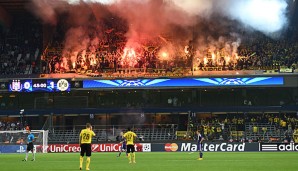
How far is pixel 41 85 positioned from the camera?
66.4m

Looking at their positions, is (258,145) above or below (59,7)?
below

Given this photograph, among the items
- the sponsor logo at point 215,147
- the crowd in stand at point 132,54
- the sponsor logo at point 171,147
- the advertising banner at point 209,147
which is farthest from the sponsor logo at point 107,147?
the crowd in stand at point 132,54

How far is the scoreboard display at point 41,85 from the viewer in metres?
66.2

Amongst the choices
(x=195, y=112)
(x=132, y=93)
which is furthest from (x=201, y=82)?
(x=132, y=93)

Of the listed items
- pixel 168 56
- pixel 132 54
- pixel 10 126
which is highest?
pixel 132 54

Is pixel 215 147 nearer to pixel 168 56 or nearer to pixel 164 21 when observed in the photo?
Result: pixel 168 56

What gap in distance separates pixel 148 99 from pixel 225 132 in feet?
35.2

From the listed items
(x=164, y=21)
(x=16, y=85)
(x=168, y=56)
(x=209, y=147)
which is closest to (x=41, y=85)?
(x=16, y=85)

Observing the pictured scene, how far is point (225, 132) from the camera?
212ft

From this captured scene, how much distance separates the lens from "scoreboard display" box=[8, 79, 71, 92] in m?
66.2

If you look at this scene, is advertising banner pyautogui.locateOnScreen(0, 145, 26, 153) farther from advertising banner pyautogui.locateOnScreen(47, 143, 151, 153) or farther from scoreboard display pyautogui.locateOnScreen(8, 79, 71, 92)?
scoreboard display pyautogui.locateOnScreen(8, 79, 71, 92)

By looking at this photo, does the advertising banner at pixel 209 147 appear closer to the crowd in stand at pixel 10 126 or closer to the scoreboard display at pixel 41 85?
the scoreboard display at pixel 41 85

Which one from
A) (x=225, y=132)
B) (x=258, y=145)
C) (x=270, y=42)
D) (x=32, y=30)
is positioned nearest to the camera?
(x=258, y=145)

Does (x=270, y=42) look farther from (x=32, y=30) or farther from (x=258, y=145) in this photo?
(x=32, y=30)
